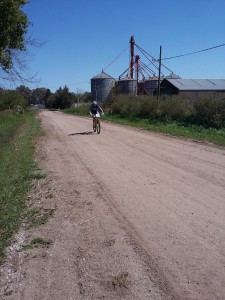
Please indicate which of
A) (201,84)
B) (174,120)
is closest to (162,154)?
(174,120)

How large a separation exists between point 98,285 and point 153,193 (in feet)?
11.6

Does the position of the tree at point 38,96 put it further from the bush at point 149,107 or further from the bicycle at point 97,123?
the bicycle at point 97,123

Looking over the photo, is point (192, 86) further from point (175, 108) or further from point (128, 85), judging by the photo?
point (175, 108)

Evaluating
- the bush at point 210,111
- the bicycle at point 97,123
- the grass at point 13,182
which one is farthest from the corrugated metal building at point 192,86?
the grass at point 13,182

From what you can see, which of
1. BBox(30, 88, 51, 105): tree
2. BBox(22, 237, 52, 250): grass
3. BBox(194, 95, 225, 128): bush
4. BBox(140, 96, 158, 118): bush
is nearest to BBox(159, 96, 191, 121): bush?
BBox(140, 96, 158, 118): bush

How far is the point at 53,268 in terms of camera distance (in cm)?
446

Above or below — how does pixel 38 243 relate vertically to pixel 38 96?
above

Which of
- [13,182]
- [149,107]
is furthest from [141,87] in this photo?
[13,182]

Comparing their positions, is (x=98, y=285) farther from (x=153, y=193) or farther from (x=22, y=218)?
(x=153, y=193)

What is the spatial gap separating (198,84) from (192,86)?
4.51 feet

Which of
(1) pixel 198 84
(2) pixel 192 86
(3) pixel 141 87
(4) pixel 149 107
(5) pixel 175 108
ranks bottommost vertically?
(4) pixel 149 107

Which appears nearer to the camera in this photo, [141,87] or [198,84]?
[198,84]

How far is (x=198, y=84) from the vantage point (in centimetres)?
4797

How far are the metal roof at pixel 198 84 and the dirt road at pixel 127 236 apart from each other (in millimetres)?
38105
